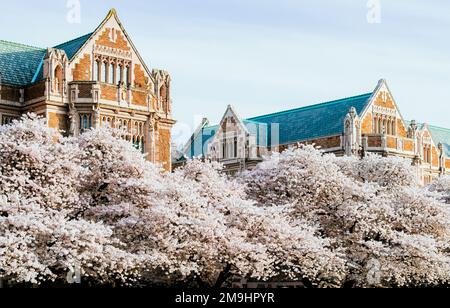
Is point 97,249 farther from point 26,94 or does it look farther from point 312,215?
point 26,94

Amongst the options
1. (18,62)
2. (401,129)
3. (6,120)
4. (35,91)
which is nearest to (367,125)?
(401,129)

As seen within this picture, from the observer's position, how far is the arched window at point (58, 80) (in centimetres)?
4909

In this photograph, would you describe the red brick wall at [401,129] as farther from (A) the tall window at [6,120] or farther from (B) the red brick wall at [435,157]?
(A) the tall window at [6,120]

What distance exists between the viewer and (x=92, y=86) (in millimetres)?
49250

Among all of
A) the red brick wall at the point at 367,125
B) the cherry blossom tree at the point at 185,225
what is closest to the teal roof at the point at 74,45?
the cherry blossom tree at the point at 185,225

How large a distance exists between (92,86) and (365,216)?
16.5 m

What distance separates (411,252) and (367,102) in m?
29.4

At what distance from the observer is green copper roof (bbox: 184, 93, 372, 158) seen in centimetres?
7144

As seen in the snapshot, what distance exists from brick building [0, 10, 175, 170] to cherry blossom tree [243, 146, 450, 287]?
8.34 metres

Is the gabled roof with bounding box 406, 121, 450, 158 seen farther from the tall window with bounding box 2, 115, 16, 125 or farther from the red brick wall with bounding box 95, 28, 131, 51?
the tall window with bounding box 2, 115, 16, 125

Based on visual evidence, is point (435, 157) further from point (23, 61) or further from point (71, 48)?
point (23, 61)

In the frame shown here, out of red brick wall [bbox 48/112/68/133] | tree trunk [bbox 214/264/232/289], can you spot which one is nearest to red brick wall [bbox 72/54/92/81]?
red brick wall [bbox 48/112/68/133]

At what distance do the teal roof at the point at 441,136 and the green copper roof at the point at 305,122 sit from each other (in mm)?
14414
